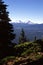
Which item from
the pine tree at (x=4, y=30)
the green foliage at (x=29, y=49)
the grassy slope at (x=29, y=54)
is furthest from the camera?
the pine tree at (x=4, y=30)

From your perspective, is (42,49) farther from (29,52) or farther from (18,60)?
(18,60)

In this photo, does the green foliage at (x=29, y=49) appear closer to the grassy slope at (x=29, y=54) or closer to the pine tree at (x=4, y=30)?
the grassy slope at (x=29, y=54)

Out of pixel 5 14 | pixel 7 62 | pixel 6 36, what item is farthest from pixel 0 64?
pixel 5 14

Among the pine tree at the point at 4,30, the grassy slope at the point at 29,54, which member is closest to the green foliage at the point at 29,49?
the grassy slope at the point at 29,54

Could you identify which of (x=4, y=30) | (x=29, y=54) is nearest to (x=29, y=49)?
(x=29, y=54)

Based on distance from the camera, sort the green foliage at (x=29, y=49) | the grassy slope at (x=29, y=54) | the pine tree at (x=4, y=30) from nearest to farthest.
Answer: the grassy slope at (x=29, y=54)
the green foliage at (x=29, y=49)
the pine tree at (x=4, y=30)

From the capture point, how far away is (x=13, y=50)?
59.5 feet

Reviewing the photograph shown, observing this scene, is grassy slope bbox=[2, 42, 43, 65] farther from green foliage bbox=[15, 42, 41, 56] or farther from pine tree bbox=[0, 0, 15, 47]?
pine tree bbox=[0, 0, 15, 47]

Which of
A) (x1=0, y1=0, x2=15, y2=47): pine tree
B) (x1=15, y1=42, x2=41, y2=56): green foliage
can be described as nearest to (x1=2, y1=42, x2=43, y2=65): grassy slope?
(x1=15, y1=42, x2=41, y2=56): green foliage

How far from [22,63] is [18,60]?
0.56m

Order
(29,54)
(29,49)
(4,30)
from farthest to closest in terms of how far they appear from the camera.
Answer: (4,30), (29,49), (29,54)

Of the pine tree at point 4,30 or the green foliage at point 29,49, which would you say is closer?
the green foliage at point 29,49

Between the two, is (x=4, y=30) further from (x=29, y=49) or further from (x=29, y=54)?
(x=29, y=54)

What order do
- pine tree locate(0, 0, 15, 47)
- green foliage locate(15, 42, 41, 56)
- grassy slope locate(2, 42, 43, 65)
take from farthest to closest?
pine tree locate(0, 0, 15, 47) < green foliage locate(15, 42, 41, 56) < grassy slope locate(2, 42, 43, 65)
